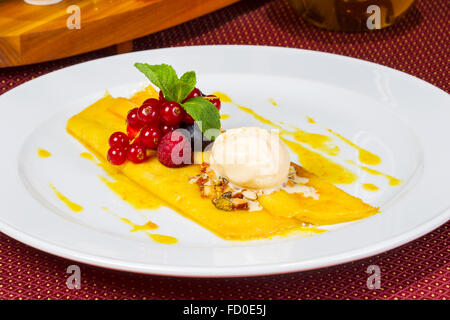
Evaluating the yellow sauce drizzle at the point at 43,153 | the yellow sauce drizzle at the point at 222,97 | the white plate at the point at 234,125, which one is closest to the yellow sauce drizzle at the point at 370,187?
the white plate at the point at 234,125

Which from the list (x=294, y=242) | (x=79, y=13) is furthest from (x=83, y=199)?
(x=79, y=13)

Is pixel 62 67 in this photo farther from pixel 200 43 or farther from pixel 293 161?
pixel 293 161

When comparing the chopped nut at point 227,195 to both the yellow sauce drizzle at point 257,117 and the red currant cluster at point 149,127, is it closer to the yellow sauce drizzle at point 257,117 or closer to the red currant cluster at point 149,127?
the red currant cluster at point 149,127

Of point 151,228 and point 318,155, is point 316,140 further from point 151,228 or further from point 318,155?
point 151,228

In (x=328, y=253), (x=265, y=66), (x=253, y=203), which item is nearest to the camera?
(x=328, y=253)

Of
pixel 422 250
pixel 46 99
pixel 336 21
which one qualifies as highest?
pixel 336 21

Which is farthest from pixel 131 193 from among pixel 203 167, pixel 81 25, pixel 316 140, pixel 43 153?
pixel 81 25
